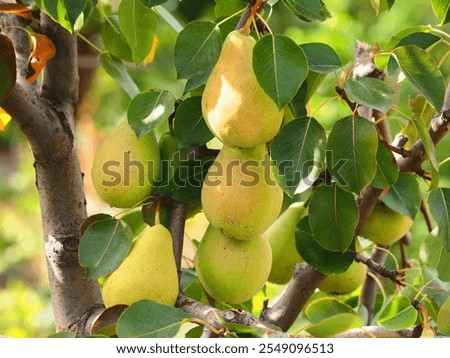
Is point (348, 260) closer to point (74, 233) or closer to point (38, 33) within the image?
point (74, 233)

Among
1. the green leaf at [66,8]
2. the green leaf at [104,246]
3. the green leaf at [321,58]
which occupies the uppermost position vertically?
the green leaf at [66,8]

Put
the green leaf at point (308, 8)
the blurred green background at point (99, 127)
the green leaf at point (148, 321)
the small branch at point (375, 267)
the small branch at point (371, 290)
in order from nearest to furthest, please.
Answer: the green leaf at point (148, 321), the green leaf at point (308, 8), the small branch at point (375, 267), the small branch at point (371, 290), the blurred green background at point (99, 127)

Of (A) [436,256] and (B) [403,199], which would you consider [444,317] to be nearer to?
(A) [436,256]

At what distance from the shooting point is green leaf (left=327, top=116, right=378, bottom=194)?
727 mm

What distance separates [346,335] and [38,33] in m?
0.46

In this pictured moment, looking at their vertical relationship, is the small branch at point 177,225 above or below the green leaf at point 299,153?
below

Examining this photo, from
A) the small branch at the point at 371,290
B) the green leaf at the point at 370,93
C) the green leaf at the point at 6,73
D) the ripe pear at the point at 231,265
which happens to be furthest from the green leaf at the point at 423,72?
the small branch at the point at 371,290

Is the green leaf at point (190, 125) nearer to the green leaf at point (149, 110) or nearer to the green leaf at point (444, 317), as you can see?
the green leaf at point (149, 110)

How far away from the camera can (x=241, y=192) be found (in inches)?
29.5

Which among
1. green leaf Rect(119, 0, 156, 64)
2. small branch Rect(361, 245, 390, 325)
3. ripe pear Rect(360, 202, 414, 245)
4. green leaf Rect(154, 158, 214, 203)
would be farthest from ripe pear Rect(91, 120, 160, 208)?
small branch Rect(361, 245, 390, 325)

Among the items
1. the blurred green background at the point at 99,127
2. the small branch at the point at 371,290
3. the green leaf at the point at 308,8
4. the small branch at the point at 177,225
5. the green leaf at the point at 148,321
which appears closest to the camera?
the green leaf at the point at 148,321

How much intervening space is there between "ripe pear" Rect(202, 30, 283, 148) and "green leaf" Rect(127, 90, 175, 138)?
0.17ft

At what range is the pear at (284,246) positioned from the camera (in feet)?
3.22

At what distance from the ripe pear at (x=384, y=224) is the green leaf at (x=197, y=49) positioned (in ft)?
1.18
